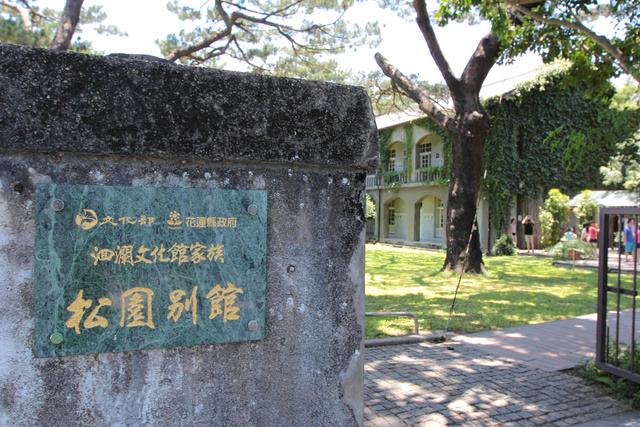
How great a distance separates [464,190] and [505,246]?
7.69 metres

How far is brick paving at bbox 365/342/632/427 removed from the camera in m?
3.40

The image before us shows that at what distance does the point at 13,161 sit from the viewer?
1.70m

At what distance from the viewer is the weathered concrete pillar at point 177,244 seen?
1709 mm

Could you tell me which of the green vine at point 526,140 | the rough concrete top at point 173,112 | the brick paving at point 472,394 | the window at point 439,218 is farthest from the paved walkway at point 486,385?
the window at point 439,218

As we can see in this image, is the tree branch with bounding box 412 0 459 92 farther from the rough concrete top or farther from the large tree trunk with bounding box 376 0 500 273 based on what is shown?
the rough concrete top

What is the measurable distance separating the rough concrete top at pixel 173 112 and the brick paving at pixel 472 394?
2.22m

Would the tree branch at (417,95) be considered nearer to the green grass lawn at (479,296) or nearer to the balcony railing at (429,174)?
the green grass lawn at (479,296)

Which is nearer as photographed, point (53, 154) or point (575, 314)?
point (53, 154)

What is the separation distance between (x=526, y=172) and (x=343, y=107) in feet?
65.5

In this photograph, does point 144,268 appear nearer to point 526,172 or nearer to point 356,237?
point 356,237

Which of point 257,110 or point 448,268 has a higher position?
point 257,110

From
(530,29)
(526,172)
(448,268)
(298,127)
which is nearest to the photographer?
(298,127)

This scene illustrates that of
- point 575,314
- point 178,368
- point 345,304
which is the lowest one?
point 575,314

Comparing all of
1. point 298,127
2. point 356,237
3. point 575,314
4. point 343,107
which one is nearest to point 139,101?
point 298,127
